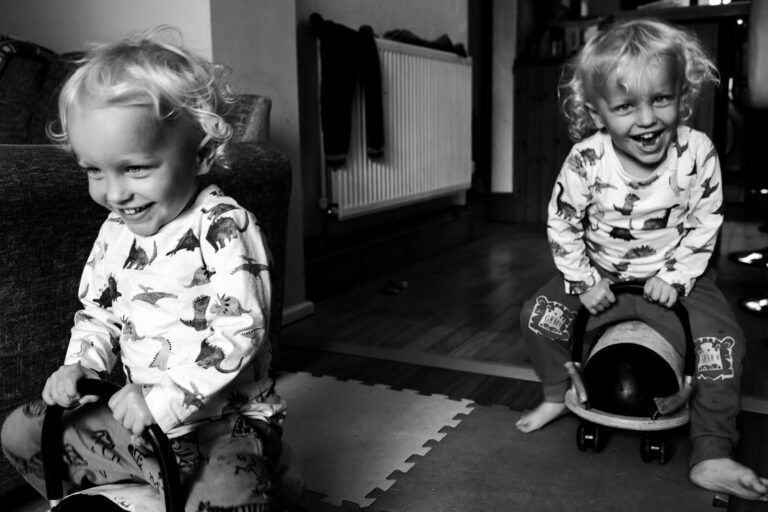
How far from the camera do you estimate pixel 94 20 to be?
2328 millimetres

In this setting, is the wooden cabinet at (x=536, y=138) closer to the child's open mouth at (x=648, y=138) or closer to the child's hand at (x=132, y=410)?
the child's open mouth at (x=648, y=138)

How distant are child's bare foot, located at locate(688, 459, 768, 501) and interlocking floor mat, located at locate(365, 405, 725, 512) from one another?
19 mm

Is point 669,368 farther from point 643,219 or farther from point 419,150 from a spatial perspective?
point 419,150

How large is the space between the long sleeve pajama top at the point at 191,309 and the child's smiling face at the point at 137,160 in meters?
0.04

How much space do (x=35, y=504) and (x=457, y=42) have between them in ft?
10.3

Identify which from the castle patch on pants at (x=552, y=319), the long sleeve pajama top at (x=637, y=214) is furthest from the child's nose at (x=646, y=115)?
the castle patch on pants at (x=552, y=319)

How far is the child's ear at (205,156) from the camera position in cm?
102

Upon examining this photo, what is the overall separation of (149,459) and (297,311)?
5.05 ft

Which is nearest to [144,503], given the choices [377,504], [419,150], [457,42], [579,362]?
[377,504]

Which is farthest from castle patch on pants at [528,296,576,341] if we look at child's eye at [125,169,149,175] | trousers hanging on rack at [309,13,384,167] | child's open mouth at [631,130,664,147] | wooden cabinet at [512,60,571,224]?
wooden cabinet at [512,60,571,224]

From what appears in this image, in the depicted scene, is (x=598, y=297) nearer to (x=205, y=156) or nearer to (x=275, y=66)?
(x=205, y=156)

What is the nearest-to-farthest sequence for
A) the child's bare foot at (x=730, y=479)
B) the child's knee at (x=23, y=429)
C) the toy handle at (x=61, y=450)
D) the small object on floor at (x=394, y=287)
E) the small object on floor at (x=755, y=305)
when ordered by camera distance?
the toy handle at (x=61, y=450)
the child's knee at (x=23, y=429)
the child's bare foot at (x=730, y=479)
the small object on floor at (x=755, y=305)
the small object on floor at (x=394, y=287)

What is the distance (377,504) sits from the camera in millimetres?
1298

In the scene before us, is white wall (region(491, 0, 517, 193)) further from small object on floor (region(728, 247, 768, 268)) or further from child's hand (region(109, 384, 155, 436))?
child's hand (region(109, 384, 155, 436))
